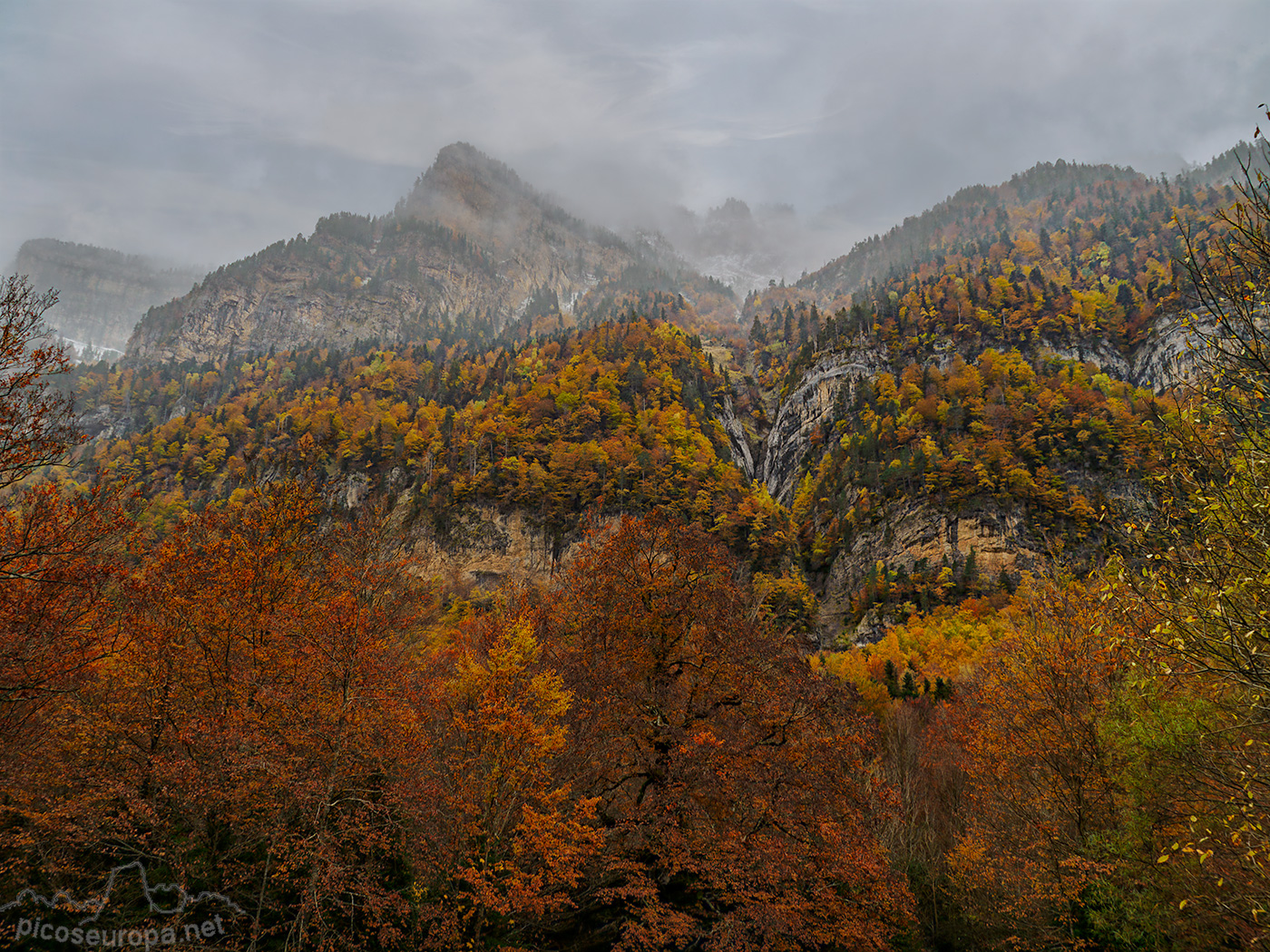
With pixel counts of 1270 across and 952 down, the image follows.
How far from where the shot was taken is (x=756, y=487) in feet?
311

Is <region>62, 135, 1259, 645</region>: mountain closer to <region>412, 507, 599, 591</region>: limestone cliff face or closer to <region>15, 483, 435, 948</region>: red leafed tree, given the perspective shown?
<region>412, 507, 599, 591</region>: limestone cliff face

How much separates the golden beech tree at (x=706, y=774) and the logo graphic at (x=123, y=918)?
10216 mm

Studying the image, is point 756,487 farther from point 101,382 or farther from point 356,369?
point 101,382

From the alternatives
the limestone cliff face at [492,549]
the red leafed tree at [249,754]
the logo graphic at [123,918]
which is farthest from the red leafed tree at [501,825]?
the limestone cliff face at [492,549]

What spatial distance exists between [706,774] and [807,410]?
105m

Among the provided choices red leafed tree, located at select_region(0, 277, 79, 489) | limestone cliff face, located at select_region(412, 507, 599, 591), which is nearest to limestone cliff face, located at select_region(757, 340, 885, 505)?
limestone cliff face, located at select_region(412, 507, 599, 591)

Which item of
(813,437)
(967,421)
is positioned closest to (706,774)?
(967,421)

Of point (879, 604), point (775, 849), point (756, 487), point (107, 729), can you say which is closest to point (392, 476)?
point (756, 487)

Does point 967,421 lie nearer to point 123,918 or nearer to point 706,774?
point 706,774

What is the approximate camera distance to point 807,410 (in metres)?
114

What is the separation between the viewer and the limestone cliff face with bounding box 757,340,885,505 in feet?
357

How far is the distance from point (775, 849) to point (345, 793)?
1289cm

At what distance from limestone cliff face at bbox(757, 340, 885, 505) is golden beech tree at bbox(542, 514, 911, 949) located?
88.0m

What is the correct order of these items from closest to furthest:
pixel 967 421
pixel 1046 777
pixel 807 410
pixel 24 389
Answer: pixel 24 389 < pixel 1046 777 < pixel 967 421 < pixel 807 410
